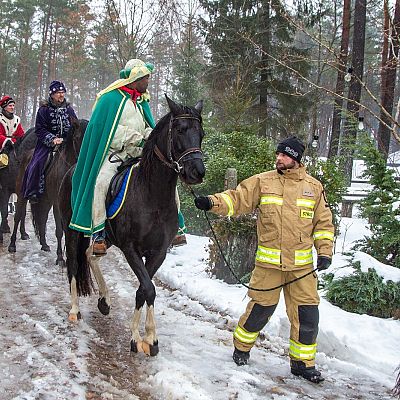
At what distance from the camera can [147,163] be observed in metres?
4.73

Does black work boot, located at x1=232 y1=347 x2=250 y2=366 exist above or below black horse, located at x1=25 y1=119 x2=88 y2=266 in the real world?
below

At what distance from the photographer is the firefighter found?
4398 millimetres

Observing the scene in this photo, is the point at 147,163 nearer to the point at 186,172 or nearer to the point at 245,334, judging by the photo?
the point at 186,172

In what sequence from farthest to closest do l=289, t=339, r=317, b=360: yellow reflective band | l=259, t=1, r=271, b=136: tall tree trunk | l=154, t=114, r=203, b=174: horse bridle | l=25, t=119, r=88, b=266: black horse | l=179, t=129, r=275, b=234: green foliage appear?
l=259, t=1, r=271, b=136: tall tree trunk < l=179, t=129, r=275, b=234: green foliage < l=25, t=119, r=88, b=266: black horse < l=289, t=339, r=317, b=360: yellow reflective band < l=154, t=114, r=203, b=174: horse bridle

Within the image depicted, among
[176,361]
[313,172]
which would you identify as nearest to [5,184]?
[313,172]

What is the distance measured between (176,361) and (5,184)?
7192mm

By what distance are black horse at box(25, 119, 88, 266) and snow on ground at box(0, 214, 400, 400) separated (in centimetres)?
150

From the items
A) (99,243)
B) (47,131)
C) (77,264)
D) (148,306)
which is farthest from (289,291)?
(47,131)

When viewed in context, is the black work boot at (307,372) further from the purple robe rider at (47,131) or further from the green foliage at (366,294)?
the purple robe rider at (47,131)

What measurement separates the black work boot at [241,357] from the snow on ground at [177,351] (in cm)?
7

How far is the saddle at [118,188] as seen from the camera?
15.9ft

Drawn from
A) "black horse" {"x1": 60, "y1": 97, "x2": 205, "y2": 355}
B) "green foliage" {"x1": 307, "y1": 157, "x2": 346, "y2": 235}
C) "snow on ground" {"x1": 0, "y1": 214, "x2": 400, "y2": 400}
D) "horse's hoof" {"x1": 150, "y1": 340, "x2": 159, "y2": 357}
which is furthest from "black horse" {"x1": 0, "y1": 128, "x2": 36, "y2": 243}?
"horse's hoof" {"x1": 150, "y1": 340, "x2": 159, "y2": 357}

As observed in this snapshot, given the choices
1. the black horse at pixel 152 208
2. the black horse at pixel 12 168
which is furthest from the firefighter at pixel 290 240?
the black horse at pixel 12 168

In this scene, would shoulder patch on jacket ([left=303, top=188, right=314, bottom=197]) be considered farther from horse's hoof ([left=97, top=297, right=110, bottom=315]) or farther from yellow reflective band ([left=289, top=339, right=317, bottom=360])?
horse's hoof ([left=97, top=297, right=110, bottom=315])
